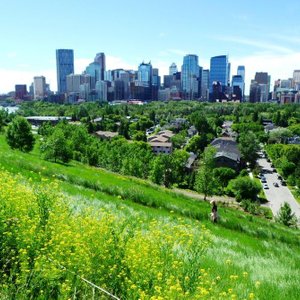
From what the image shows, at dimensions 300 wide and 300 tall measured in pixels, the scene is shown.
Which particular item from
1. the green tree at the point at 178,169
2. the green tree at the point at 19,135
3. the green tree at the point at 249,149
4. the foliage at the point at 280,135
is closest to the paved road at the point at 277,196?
the green tree at the point at 249,149

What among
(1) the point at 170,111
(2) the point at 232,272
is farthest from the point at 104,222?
(1) the point at 170,111

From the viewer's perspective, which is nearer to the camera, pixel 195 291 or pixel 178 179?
pixel 195 291

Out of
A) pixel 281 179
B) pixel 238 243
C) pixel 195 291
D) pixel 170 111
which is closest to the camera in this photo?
pixel 195 291

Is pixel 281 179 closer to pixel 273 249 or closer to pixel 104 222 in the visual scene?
pixel 273 249

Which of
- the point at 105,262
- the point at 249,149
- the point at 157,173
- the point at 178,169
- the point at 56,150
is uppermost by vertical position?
the point at 105,262

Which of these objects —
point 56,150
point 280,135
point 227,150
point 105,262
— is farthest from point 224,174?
point 105,262

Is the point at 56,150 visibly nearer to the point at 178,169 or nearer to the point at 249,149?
the point at 178,169

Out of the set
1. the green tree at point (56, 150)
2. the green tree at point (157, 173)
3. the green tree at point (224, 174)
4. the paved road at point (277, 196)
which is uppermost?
the green tree at point (56, 150)

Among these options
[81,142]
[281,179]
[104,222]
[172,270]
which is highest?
[104,222]

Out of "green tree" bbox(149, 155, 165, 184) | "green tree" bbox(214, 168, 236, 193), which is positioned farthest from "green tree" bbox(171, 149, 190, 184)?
"green tree" bbox(149, 155, 165, 184)

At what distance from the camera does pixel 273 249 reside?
13859 mm

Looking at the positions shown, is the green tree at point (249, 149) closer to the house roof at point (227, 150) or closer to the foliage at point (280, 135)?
the house roof at point (227, 150)

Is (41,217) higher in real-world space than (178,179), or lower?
higher

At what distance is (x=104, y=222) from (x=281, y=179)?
73.9 m
